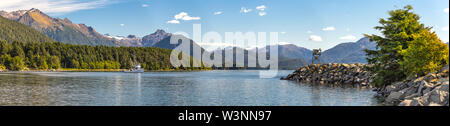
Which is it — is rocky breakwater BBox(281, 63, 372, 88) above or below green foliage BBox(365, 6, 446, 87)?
below

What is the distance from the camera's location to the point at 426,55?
135ft

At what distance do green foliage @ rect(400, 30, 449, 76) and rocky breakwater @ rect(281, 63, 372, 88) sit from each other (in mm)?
26760

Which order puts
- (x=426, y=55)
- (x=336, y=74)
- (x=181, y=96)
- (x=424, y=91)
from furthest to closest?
(x=336, y=74)
(x=181, y=96)
(x=426, y=55)
(x=424, y=91)

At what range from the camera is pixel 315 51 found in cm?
11338

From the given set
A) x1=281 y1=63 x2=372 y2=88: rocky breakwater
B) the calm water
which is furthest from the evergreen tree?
x1=281 y1=63 x2=372 y2=88: rocky breakwater

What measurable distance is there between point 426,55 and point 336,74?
4533cm

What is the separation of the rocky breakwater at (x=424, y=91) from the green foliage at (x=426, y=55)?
1.84 metres

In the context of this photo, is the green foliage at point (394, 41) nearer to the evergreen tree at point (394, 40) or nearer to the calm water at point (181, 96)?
the evergreen tree at point (394, 40)

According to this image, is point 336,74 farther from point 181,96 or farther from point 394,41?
point 181,96

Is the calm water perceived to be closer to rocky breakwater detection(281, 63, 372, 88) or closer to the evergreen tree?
the evergreen tree

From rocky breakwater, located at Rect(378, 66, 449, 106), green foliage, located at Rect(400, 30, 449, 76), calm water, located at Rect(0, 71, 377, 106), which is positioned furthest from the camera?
green foliage, located at Rect(400, 30, 449, 76)

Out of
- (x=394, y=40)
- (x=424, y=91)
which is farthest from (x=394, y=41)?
(x=424, y=91)

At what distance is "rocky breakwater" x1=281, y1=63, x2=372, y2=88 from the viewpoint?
77188mm

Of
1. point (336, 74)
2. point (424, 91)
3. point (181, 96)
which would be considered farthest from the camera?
point (336, 74)
